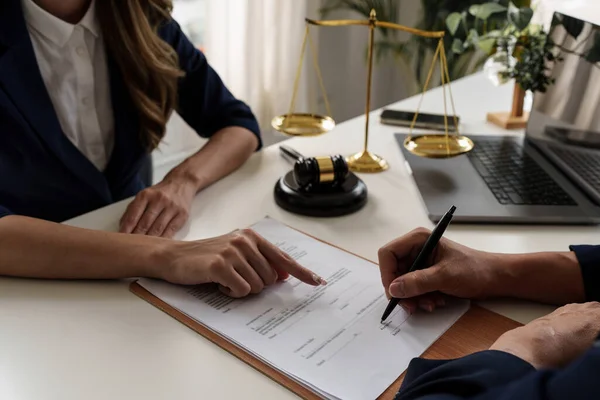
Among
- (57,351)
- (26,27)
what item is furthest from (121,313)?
(26,27)

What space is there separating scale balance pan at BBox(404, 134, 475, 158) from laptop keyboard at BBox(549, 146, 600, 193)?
7.4 inches

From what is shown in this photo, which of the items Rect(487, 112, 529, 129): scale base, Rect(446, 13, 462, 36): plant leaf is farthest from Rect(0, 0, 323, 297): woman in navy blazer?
Rect(446, 13, 462, 36): plant leaf

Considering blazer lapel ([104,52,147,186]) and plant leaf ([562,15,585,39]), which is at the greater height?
plant leaf ([562,15,585,39])

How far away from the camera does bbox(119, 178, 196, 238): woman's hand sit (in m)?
1.02

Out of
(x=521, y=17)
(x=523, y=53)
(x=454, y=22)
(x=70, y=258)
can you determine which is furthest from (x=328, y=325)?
(x=454, y=22)

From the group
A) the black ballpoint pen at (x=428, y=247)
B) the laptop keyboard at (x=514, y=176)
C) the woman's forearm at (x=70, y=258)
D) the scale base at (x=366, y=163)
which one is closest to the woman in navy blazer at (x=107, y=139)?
the woman's forearm at (x=70, y=258)

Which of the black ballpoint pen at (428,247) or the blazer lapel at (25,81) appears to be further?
the blazer lapel at (25,81)

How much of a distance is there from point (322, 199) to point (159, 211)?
28cm

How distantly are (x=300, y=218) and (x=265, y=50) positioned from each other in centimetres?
171

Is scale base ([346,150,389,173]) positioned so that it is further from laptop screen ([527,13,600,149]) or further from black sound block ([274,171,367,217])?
laptop screen ([527,13,600,149])

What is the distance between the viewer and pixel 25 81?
113 cm

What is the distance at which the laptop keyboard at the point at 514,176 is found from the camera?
114 cm

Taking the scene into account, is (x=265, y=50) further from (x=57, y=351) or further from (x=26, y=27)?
(x=57, y=351)

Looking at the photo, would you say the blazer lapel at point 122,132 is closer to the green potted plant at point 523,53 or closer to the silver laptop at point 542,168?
the silver laptop at point 542,168
